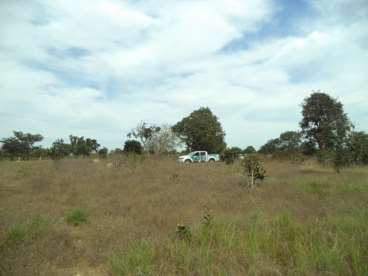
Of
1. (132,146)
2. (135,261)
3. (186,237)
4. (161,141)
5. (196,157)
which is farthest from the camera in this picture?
(161,141)

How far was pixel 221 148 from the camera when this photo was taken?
6200 centimetres

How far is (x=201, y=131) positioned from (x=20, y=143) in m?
36.9

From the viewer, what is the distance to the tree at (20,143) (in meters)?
61.3

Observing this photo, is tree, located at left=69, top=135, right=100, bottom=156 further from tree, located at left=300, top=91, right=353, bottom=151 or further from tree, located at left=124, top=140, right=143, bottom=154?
tree, located at left=300, top=91, right=353, bottom=151

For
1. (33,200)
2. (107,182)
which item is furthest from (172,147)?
(33,200)

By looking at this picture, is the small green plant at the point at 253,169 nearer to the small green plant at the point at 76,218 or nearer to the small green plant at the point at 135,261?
the small green plant at the point at 76,218

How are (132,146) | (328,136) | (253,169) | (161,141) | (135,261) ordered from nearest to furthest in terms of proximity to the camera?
(135,261)
(253,169)
(328,136)
(132,146)
(161,141)

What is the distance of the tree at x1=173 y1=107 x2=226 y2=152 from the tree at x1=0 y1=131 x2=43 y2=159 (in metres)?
27.2

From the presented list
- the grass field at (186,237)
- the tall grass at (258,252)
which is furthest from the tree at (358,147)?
the tall grass at (258,252)

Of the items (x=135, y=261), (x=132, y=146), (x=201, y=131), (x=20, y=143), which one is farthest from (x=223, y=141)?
(x=135, y=261)

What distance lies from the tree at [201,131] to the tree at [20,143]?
89.2 feet

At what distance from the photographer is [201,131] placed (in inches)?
2345

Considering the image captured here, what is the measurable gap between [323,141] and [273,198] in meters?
24.2

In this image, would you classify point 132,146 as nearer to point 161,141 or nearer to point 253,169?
point 161,141
